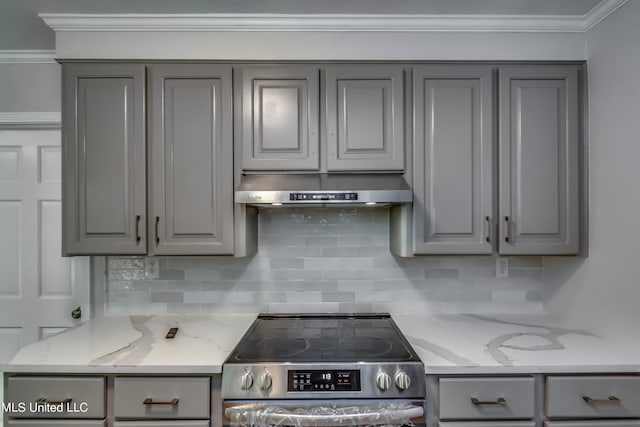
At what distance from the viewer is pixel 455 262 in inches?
86.5

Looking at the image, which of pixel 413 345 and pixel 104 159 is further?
pixel 104 159

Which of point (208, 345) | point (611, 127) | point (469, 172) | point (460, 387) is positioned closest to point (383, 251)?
point (469, 172)

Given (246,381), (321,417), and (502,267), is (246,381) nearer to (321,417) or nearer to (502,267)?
(321,417)

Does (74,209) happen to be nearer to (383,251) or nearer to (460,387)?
(383,251)

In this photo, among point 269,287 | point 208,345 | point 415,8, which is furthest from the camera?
point 269,287

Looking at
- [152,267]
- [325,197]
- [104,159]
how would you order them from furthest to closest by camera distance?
[152,267]
[104,159]
[325,197]

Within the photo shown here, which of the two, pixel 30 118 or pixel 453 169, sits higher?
pixel 30 118

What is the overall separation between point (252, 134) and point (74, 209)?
3.17 feet

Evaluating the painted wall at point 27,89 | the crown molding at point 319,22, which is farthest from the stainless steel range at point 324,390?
the painted wall at point 27,89

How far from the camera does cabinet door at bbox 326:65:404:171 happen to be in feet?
6.10

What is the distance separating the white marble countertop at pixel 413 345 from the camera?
1459mm

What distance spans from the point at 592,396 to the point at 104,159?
7.98 feet

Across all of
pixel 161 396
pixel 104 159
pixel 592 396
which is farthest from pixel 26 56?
pixel 592 396

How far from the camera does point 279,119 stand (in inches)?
73.1
